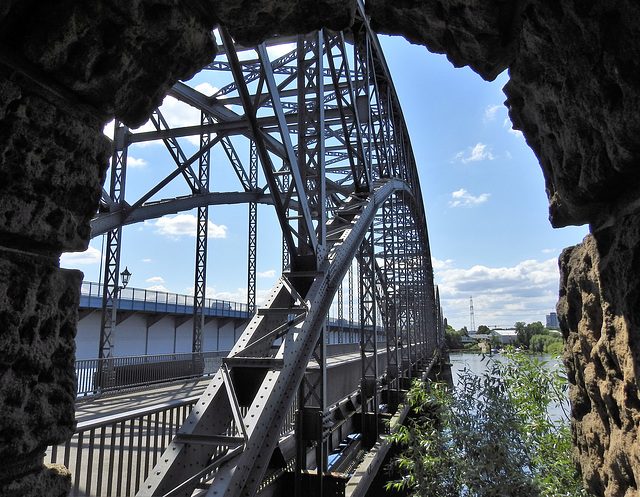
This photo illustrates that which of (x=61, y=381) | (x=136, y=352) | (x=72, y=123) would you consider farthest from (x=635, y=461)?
(x=136, y=352)

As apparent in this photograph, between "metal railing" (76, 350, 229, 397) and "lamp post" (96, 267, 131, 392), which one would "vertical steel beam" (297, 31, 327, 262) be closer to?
"metal railing" (76, 350, 229, 397)

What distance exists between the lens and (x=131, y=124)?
2.46 meters

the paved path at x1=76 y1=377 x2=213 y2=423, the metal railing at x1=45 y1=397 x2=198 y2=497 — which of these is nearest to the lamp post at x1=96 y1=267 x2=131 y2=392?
the paved path at x1=76 y1=377 x2=213 y2=423

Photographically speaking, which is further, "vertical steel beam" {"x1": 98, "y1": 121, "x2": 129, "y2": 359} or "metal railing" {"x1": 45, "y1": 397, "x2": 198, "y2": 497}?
"vertical steel beam" {"x1": 98, "y1": 121, "x2": 129, "y2": 359}

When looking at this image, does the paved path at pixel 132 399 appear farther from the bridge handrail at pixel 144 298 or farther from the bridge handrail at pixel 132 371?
the bridge handrail at pixel 144 298

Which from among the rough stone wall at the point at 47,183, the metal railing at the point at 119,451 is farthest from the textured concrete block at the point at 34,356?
the metal railing at the point at 119,451

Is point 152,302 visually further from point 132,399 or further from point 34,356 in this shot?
point 34,356

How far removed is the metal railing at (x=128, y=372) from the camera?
1263cm

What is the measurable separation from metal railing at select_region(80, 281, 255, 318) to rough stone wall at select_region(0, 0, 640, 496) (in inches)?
816

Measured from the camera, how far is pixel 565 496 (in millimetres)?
2473

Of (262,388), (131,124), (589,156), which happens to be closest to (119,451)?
(262,388)

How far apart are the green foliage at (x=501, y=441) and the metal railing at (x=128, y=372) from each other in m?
10.1

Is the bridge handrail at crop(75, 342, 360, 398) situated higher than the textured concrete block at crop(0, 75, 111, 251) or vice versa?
the textured concrete block at crop(0, 75, 111, 251)

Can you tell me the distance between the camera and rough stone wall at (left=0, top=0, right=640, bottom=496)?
5.35 feet
